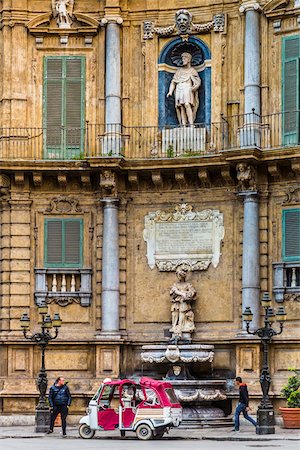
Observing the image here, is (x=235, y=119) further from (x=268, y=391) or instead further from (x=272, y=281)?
(x=268, y=391)

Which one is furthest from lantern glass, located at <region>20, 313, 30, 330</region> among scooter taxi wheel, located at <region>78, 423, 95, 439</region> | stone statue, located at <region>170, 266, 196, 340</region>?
stone statue, located at <region>170, 266, 196, 340</region>

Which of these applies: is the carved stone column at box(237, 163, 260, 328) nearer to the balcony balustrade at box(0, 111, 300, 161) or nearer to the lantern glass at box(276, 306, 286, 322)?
the balcony balustrade at box(0, 111, 300, 161)

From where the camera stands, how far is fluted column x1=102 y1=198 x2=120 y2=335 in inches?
1458

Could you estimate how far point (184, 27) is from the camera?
3794 centimetres

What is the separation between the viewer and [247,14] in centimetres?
3691

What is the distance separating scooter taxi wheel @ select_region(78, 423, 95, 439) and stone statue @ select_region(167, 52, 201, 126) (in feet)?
34.3

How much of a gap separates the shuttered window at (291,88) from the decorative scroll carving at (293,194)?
1.30 metres

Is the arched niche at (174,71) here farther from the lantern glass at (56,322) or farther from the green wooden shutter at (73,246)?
the lantern glass at (56,322)

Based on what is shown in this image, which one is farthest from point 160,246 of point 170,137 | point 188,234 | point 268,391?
point 268,391

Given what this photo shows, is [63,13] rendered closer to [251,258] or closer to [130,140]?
[130,140]

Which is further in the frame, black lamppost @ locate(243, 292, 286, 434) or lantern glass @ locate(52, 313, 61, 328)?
lantern glass @ locate(52, 313, 61, 328)

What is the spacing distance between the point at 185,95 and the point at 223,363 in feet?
26.6

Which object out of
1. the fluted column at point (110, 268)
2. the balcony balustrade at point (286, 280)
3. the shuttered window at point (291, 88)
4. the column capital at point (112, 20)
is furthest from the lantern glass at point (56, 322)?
the column capital at point (112, 20)

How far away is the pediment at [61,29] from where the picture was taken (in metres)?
38.4
